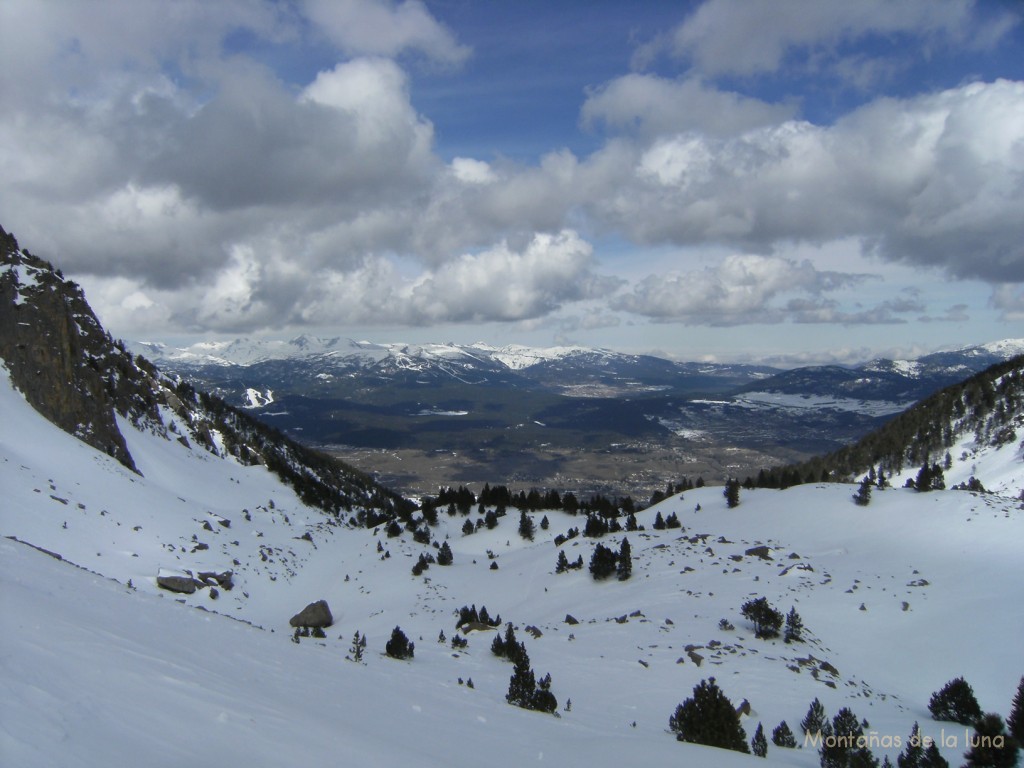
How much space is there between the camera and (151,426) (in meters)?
61.4

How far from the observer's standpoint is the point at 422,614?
30281 mm

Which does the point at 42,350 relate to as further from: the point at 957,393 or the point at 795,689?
the point at 957,393

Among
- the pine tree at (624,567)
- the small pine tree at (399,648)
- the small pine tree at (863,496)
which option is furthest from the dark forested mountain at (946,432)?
the small pine tree at (399,648)

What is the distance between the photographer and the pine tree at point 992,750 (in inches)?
444

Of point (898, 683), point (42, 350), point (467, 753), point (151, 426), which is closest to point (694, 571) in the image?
point (898, 683)

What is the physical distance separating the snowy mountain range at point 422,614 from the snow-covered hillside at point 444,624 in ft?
0.32

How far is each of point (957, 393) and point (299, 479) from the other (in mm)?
118533

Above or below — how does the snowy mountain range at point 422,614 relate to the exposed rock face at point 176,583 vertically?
above

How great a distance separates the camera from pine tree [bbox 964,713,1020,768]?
11289 millimetres

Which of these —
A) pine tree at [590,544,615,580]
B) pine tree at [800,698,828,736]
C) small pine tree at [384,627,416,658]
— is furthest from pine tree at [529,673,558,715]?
pine tree at [590,544,615,580]

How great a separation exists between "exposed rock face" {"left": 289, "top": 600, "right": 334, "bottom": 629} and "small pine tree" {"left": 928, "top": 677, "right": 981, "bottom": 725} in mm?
25594

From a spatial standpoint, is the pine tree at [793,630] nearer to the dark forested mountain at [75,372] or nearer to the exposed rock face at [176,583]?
the exposed rock face at [176,583]

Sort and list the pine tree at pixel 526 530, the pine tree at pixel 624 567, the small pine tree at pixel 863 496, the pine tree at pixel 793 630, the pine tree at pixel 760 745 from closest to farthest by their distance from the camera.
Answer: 1. the pine tree at pixel 760 745
2. the pine tree at pixel 793 630
3. the pine tree at pixel 624 567
4. the small pine tree at pixel 863 496
5. the pine tree at pixel 526 530

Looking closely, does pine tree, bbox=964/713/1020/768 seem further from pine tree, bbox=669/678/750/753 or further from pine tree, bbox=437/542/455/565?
pine tree, bbox=437/542/455/565
